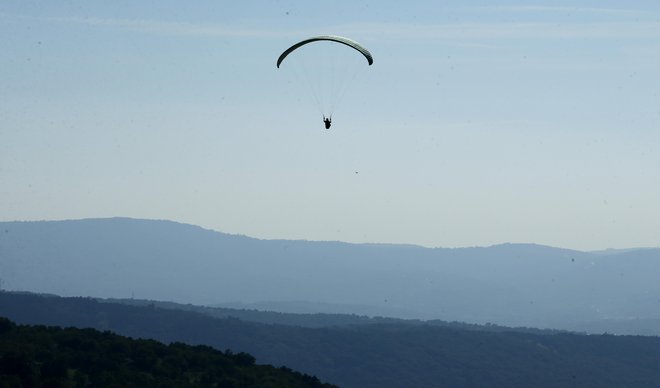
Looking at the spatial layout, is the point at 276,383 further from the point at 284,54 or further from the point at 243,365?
the point at 284,54

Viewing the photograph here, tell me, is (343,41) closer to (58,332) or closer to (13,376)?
(13,376)

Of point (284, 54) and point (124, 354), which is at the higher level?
point (284, 54)

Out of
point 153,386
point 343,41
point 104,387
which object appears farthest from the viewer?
point 153,386

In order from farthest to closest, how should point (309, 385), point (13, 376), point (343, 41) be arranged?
point (309, 385), point (13, 376), point (343, 41)

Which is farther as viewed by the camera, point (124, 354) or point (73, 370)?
point (124, 354)

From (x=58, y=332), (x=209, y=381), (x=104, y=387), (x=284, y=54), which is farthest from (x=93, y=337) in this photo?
(x=284, y=54)

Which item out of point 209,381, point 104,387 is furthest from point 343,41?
point 209,381
